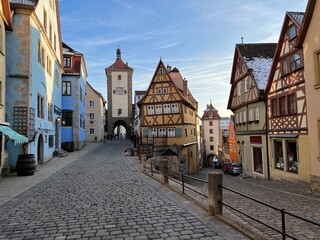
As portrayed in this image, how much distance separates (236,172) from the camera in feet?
92.1

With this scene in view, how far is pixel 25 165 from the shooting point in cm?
1673

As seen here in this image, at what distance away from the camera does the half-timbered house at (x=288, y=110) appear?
17141 millimetres

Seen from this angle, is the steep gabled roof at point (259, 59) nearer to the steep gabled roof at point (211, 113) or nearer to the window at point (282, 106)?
the window at point (282, 106)

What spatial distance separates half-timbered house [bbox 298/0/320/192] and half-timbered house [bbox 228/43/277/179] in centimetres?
695

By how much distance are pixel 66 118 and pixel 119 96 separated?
1319 inches

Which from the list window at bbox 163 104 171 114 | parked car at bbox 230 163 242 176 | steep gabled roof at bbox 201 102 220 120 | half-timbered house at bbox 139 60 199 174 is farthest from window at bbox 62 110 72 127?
steep gabled roof at bbox 201 102 220 120

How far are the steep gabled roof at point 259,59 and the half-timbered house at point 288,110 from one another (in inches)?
76.0

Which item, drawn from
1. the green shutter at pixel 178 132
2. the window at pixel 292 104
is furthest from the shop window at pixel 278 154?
the green shutter at pixel 178 132

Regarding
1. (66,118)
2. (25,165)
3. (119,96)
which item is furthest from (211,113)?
(25,165)

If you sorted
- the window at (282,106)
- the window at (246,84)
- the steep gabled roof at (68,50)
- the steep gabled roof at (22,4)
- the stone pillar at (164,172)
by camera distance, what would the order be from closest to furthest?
1. the stone pillar at (164,172)
2. the steep gabled roof at (22,4)
3. the window at (282,106)
4. the window at (246,84)
5. the steep gabled roof at (68,50)

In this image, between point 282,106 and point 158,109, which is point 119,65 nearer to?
point 158,109

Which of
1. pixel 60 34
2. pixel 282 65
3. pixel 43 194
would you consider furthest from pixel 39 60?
pixel 282 65

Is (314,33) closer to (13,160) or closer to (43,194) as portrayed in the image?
(43,194)

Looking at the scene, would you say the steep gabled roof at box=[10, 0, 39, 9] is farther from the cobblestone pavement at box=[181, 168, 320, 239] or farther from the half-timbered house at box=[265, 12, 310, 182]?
the cobblestone pavement at box=[181, 168, 320, 239]
